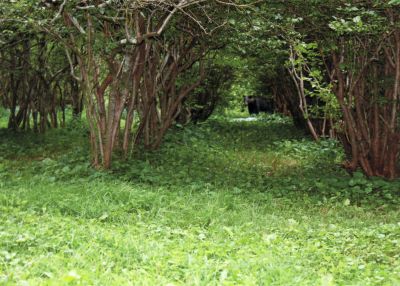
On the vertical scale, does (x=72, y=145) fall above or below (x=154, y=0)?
below

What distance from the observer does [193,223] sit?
5.52 meters

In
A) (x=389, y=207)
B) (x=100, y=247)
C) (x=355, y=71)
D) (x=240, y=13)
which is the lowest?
(x=389, y=207)

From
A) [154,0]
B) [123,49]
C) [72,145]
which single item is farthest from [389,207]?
[72,145]

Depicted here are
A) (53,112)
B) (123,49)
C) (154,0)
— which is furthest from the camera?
(53,112)

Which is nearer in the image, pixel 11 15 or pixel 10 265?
pixel 10 265

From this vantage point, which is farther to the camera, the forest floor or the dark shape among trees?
the dark shape among trees

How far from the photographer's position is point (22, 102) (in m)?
14.3

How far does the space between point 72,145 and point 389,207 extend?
7.80 meters

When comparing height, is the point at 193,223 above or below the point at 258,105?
above

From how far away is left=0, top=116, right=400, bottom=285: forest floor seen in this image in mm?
3762

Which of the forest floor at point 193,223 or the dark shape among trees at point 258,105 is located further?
the dark shape among trees at point 258,105

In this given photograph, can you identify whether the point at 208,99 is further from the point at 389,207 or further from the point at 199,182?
the point at 389,207

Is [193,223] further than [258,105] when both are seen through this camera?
No

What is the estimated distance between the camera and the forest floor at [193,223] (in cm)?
376
